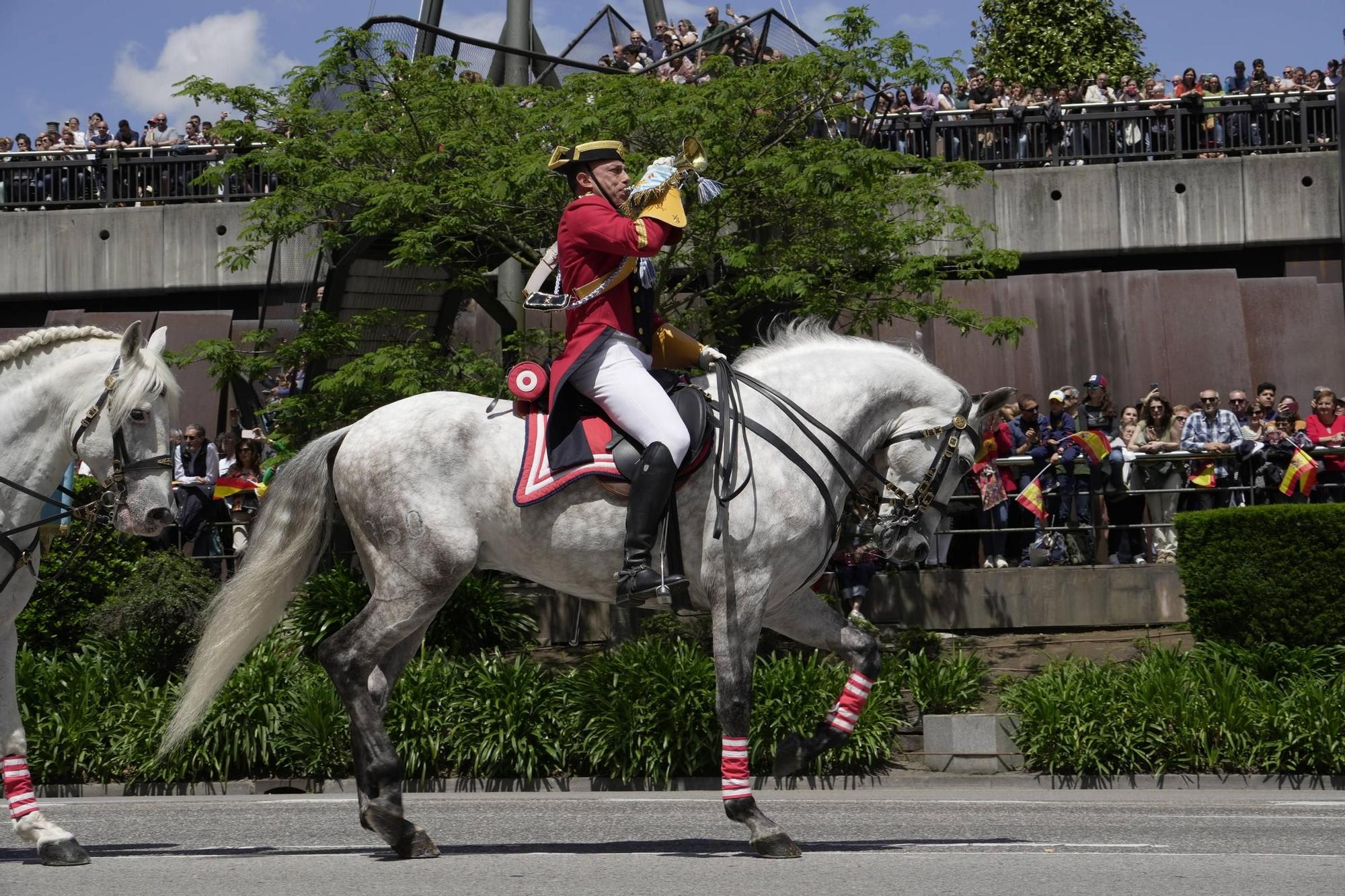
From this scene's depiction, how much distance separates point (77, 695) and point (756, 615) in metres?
7.93

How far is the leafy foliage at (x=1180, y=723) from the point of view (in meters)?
12.7

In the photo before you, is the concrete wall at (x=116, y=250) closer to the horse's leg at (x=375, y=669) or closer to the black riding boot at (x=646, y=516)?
the horse's leg at (x=375, y=669)

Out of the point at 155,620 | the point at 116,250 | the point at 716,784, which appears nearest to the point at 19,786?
the point at 716,784

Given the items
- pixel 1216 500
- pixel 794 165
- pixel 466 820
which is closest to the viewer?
pixel 466 820

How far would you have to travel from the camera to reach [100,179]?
91.2 feet

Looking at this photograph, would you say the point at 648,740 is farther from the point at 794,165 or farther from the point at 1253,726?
the point at 794,165

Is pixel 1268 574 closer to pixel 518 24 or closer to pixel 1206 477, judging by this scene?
pixel 1206 477

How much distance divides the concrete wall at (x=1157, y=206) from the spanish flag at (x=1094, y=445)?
852cm

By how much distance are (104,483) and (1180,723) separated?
8444mm

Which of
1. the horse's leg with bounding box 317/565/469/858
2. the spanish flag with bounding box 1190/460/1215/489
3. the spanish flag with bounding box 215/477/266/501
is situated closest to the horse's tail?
the horse's leg with bounding box 317/565/469/858

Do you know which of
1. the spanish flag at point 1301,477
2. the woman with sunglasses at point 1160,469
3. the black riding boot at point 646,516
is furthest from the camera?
the woman with sunglasses at point 1160,469

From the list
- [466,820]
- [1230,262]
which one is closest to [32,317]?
[1230,262]

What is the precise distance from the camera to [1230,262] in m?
26.4

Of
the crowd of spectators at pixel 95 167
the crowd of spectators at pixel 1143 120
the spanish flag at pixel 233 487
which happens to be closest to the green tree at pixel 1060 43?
the crowd of spectators at pixel 1143 120
